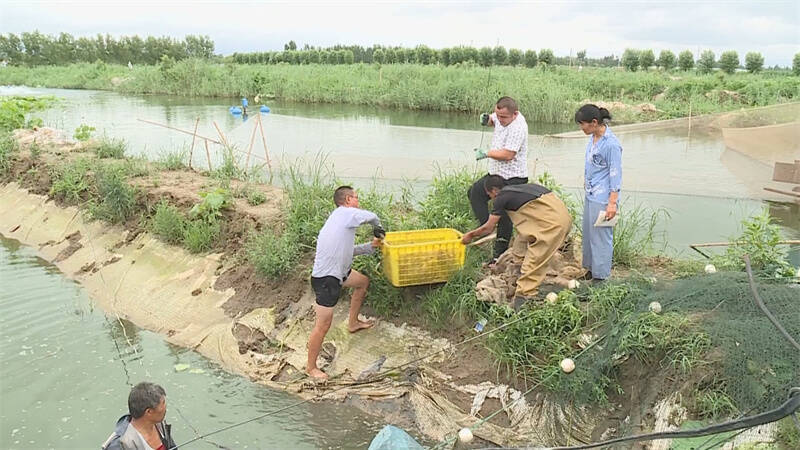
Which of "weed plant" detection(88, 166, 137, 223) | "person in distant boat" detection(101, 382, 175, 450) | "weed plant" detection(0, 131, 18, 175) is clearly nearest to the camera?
"person in distant boat" detection(101, 382, 175, 450)

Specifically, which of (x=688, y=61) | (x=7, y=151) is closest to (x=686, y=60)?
(x=688, y=61)

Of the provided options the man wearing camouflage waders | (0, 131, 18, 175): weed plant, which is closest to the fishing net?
the man wearing camouflage waders

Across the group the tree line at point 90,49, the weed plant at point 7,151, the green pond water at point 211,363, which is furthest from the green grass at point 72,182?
the tree line at point 90,49

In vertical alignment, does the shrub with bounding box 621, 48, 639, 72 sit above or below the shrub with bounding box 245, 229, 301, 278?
above

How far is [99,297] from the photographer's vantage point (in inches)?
264

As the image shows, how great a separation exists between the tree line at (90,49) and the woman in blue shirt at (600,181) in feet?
154

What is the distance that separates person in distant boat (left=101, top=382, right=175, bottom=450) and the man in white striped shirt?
3171 millimetres

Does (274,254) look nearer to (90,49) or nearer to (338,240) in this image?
(338,240)

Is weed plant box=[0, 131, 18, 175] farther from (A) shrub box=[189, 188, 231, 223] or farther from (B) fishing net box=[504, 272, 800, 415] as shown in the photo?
(B) fishing net box=[504, 272, 800, 415]

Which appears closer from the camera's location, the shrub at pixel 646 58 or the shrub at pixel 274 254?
the shrub at pixel 274 254

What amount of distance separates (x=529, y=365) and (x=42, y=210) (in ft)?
26.4

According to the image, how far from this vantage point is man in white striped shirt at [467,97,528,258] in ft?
16.3

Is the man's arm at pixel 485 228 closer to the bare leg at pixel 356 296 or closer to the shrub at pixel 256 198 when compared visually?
the bare leg at pixel 356 296

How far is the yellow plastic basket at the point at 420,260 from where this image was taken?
4785 millimetres
